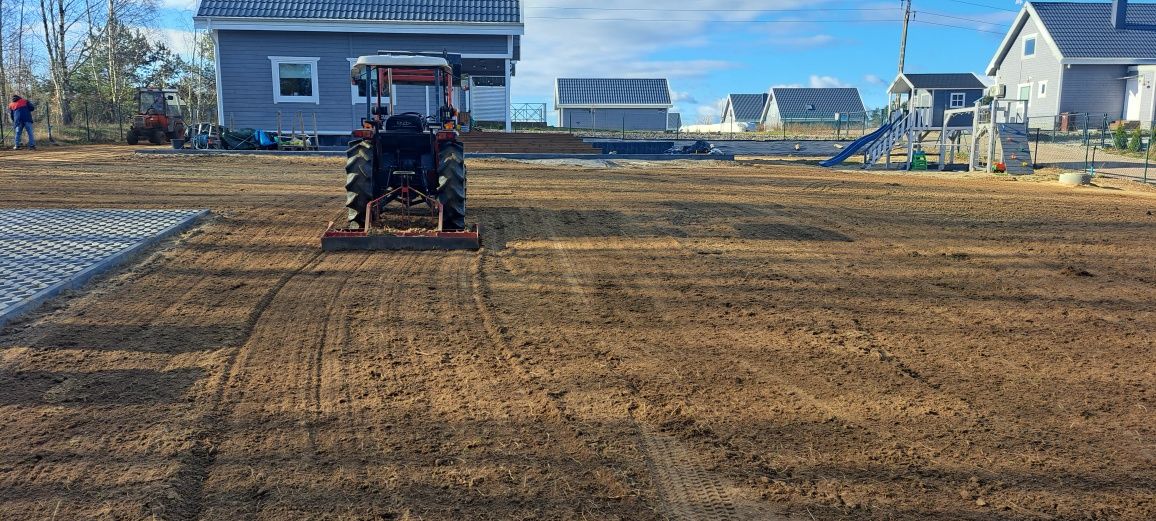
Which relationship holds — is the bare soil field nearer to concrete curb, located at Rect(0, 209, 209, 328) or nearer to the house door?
concrete curb, located at Rect(0, 209, 209, 328)

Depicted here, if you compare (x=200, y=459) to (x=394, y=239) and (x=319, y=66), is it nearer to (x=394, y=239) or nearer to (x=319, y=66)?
(x=394, y=239)

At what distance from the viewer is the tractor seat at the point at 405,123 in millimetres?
9688

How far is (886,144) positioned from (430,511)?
24.1m

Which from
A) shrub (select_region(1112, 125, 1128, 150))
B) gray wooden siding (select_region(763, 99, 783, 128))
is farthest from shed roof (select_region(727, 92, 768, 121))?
shrub (select_region(1112, 125, 1128, 150))

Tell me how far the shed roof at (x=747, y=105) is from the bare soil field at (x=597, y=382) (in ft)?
222

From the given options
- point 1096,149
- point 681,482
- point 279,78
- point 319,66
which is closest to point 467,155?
point 319,66

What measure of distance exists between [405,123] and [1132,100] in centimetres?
3997

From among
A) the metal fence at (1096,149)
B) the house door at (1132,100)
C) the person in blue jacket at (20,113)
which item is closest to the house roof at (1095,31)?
the house door at (1132,100)

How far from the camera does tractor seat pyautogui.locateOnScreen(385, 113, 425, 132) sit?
9.69 metres

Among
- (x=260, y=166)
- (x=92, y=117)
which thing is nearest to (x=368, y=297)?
(x=260, y=166)

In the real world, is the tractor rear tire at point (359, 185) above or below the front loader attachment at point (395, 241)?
above

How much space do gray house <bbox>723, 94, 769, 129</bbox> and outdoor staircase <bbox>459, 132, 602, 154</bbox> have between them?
166ft

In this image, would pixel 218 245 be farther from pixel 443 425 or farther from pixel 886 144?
pixel 886 144

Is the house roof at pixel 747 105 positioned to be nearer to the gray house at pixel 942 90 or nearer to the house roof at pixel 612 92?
the house roof at pixel 612 92
